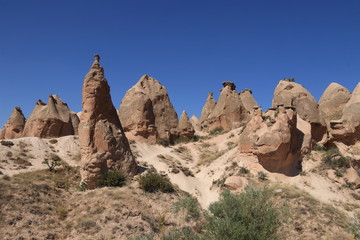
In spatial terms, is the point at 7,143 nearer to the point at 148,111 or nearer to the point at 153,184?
the point at 153,184

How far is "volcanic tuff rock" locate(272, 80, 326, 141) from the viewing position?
26203mm

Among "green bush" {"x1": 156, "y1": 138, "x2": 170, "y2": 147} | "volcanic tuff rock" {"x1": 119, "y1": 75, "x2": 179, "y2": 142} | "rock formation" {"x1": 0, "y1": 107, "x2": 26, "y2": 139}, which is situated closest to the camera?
"volcanic tuff rock" {"x1": 119, "y1": 75, "x2": 179, "y2": 142}

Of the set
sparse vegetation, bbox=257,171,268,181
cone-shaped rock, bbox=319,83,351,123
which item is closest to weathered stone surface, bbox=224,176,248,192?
sparse vegetation, bbox=257,171,268,181

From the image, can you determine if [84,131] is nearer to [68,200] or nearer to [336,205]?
[68,200]

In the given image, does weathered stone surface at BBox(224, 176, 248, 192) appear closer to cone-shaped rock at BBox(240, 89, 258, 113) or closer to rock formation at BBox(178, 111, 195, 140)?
rock formation at BBox(178, 111, 195, 140)

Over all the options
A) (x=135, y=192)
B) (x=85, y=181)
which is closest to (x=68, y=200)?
A: (x=85, y=181)

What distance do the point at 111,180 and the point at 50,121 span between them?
13.9 metres

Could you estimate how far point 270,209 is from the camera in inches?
416

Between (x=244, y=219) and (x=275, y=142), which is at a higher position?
(x=275, y=142)

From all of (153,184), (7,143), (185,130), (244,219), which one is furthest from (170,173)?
(244,219)

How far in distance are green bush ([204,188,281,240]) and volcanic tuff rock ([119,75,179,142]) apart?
20.2m

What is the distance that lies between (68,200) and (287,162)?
13135 mm

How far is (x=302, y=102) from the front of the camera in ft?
90.2

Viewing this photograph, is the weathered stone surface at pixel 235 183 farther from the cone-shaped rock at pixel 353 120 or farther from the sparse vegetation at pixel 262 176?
the cone-shaped rock at pixel 353 120
